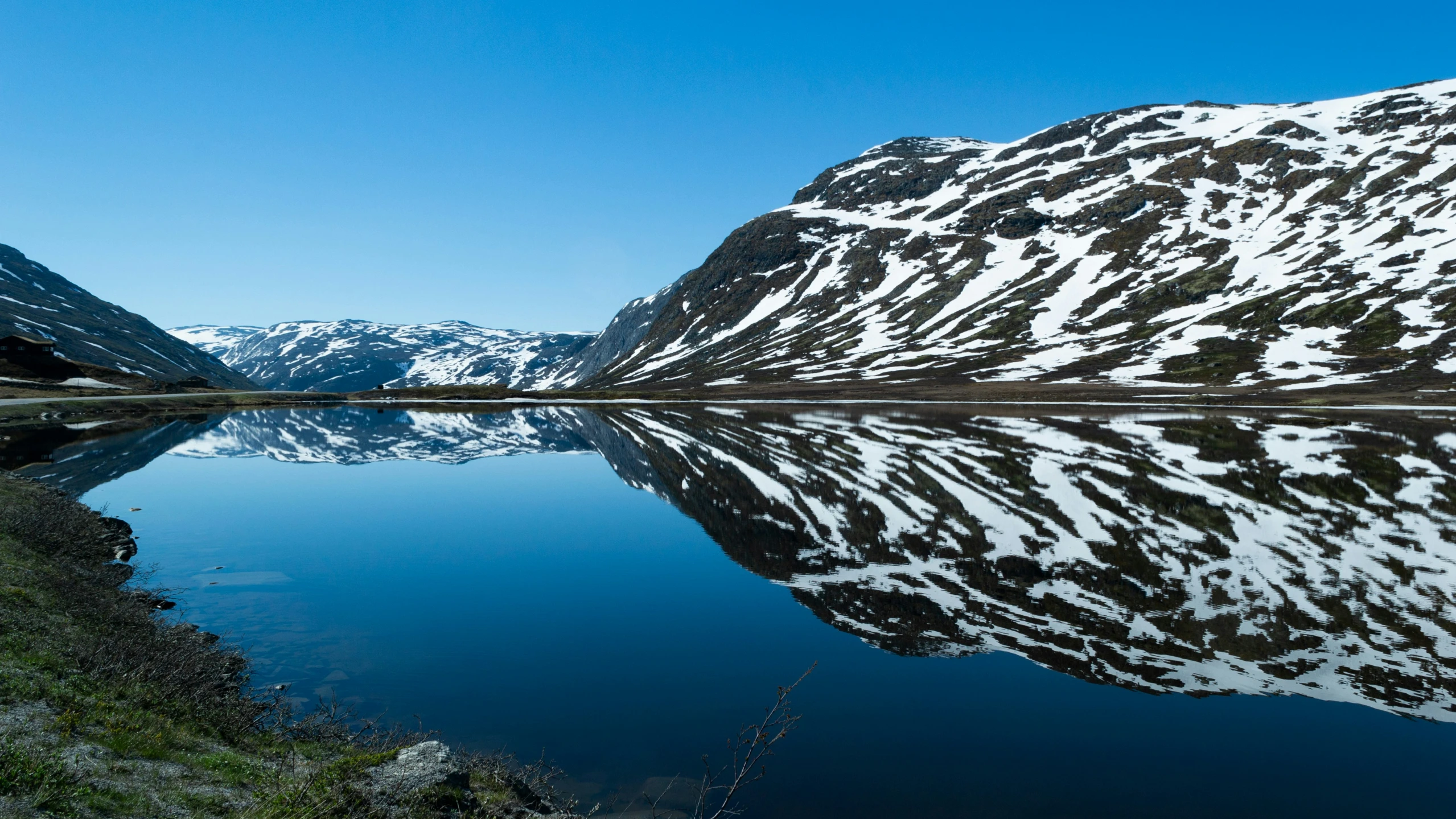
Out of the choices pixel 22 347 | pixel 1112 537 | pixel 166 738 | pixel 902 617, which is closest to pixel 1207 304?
pixel 1112 537

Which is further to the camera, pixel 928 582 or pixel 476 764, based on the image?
pixel 928 582

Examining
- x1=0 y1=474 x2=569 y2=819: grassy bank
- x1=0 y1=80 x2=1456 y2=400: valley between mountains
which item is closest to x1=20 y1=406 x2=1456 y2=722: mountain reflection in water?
x1=0 y1=474 x2=569 y2=819: grassy bank

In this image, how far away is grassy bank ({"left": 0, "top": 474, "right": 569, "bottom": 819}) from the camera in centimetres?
782

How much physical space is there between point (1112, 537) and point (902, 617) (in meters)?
12.3

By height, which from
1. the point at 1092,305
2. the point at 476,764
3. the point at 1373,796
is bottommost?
the point at 1373,796

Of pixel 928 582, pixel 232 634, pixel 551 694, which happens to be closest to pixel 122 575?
pixel 232 634

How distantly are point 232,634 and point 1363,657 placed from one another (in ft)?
82.8

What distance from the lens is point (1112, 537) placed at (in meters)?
27.3

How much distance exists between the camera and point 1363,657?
15953 mm

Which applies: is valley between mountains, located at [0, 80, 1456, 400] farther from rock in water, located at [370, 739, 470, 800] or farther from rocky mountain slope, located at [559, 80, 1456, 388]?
rock in water, located at [370, 739, 470, 800]

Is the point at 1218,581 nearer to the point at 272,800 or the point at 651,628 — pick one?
the point at 651,628

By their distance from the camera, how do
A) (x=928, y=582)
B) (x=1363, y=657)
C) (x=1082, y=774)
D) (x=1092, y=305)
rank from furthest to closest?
(x=1092, y=305) → (x=928, y=582) → (x=1363, y=657) → (x=1082, y=774)

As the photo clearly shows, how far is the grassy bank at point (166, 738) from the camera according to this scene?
782 cm

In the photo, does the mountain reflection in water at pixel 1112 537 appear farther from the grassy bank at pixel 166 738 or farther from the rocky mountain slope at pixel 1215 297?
the rocky mountain slope at pixel 1215 297
